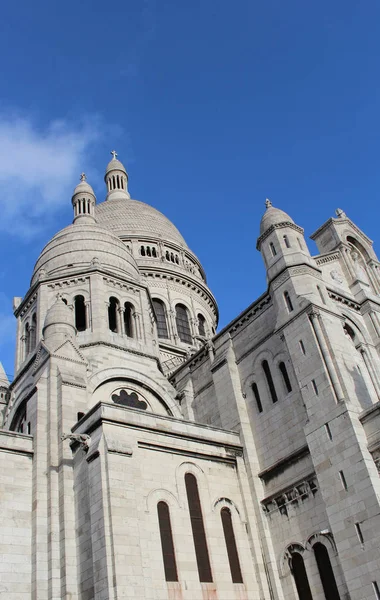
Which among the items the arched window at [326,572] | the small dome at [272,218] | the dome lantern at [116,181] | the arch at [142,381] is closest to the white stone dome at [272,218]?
the small dome at [272,218]

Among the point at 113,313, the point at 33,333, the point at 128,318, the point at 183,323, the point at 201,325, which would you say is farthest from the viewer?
the point at 201,325

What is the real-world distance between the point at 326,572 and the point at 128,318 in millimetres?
16565

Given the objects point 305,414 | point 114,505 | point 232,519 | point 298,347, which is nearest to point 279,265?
point 298,347

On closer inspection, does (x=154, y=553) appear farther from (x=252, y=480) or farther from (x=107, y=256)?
(x=107, y=256)

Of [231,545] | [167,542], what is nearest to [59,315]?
[167,542]

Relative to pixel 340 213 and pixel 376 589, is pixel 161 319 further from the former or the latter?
pixel 376 589

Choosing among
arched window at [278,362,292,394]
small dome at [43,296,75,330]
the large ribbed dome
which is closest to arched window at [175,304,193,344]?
the large ribbed dome

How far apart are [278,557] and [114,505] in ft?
26.1

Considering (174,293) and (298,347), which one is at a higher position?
(174,293)

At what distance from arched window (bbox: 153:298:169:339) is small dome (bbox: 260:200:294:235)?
56.1 feet

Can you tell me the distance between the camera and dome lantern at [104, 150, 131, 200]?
6330cm

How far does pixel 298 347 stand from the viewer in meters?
25.2

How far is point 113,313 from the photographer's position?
106 ft

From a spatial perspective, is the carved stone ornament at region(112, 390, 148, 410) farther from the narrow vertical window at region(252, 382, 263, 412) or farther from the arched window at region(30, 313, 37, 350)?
the arched window at region(30, 313, 37, 350)
